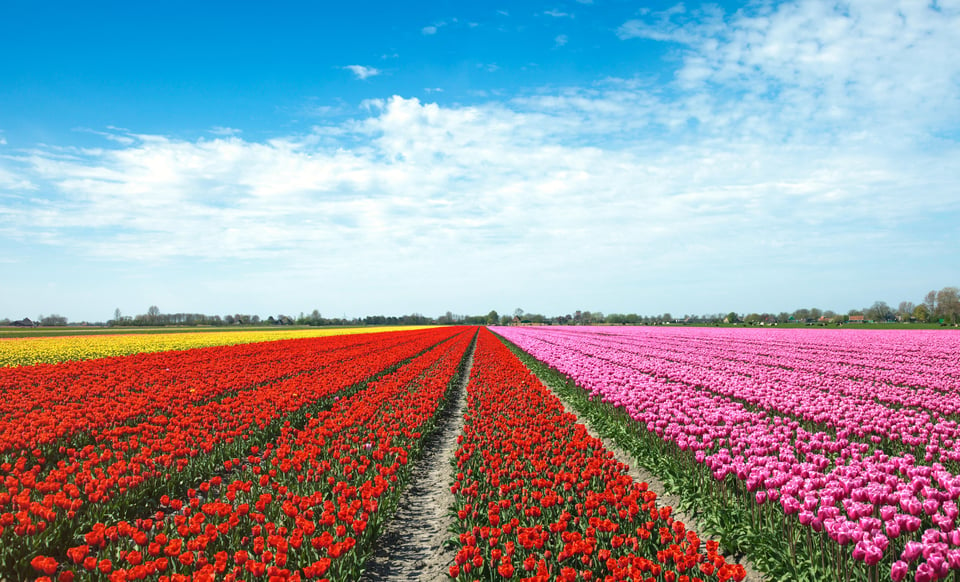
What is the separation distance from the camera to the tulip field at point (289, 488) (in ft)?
14.8

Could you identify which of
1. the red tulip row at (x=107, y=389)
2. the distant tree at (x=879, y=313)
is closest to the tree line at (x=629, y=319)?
the distant tree at (x=879, y=313)

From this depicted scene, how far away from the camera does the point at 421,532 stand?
22.1ft

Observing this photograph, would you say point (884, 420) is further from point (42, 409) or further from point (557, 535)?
point (42, 409)

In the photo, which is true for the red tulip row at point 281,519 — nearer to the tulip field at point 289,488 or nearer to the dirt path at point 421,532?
the tulip field at point 289,488

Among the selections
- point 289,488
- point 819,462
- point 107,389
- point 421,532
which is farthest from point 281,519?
point 107,389

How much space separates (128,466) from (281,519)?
8.81ft

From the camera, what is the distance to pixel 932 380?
15.1 meters

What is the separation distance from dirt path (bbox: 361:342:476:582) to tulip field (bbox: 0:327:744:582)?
206 millimetres

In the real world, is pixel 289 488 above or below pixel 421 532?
above

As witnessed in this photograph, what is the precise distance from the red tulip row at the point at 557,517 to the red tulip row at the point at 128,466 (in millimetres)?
4063

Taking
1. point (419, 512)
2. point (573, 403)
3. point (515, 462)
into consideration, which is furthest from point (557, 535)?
point (573, 403)

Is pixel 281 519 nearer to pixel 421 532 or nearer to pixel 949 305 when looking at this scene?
pixel 421 532

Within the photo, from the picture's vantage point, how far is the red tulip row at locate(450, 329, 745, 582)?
172 inches

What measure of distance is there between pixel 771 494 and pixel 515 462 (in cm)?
318
